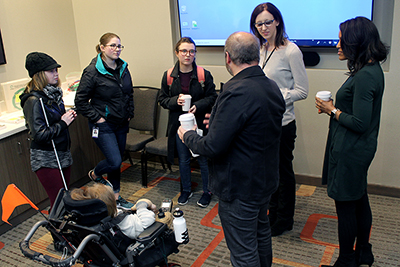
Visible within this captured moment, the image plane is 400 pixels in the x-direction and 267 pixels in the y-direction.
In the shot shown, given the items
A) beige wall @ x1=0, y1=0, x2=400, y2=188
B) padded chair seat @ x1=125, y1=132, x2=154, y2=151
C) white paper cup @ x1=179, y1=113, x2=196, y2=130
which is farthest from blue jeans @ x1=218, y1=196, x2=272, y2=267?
padded chair seat @ x1=125, y1=132, x2=154, y2=151

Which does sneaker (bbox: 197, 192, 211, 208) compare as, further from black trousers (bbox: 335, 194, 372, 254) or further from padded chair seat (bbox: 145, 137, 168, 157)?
black trousers (bbox: 335, 194, 372, 254)

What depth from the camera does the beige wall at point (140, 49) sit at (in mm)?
3578

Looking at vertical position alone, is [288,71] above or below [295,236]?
above

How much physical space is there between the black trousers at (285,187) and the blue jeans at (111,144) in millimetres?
1493

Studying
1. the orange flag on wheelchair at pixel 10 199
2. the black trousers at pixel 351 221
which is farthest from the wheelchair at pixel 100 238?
the black trousers at pixel 351 221

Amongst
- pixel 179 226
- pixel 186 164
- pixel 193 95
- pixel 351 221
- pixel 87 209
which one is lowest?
pixel 186 164

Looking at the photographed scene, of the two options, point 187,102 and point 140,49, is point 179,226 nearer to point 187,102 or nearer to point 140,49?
point 187,102

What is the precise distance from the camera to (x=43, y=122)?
287cm

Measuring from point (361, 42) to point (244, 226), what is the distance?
3.93 feet

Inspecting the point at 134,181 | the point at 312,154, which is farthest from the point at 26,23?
the point at 312,154

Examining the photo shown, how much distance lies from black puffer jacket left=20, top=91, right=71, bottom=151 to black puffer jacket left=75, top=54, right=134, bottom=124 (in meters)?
0.41

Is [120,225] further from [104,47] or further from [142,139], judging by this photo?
[142,139]

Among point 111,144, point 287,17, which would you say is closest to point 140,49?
point 111,144

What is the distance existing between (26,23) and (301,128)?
122 inches
